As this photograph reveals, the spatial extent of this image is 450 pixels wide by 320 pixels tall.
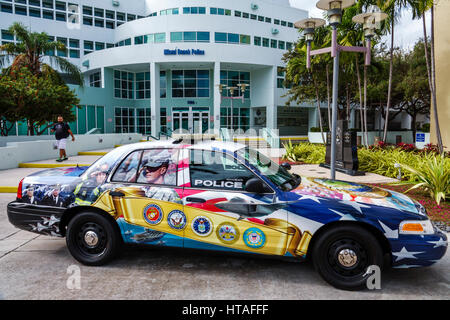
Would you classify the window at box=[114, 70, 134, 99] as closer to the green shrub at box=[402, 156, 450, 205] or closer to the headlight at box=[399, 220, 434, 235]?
the green shrub at box=[402, 156, 450, 205]

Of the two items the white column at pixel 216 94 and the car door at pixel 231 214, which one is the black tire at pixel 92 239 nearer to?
the car door at pixel 231 214

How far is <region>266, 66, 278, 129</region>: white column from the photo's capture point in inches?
1394

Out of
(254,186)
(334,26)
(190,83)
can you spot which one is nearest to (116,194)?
(254,186)

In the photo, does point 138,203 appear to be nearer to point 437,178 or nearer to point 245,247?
point 245,247

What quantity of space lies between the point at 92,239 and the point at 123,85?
36620 mm

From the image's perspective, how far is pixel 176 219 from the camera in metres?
3.81

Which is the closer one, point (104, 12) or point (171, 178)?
point (171, 178)

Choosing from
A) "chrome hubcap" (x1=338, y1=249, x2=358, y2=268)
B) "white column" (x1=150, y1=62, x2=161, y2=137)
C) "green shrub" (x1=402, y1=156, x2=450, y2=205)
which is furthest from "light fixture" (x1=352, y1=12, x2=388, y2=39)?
"white column" (x1=150, y1=62, x2=161, y2=137)

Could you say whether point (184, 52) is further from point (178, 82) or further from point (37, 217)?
point (37, 217)

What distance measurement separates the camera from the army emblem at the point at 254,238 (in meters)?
3.59

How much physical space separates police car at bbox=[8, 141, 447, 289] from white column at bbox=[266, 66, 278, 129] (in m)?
31.8
